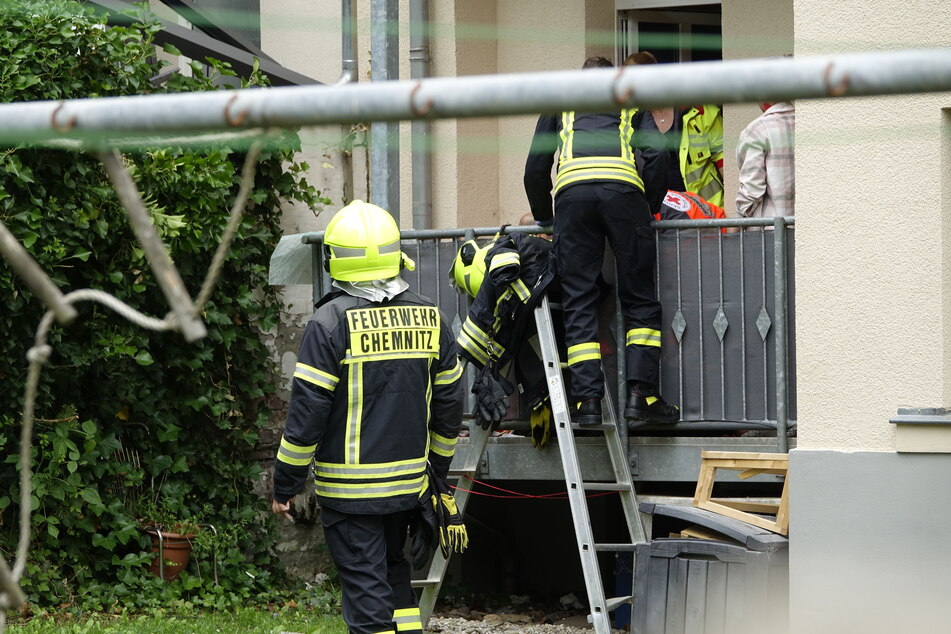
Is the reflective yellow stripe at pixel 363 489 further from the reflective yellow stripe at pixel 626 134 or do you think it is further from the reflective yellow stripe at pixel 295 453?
the reflective yellow stripe at pixel 626 134

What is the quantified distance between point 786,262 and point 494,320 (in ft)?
4.45

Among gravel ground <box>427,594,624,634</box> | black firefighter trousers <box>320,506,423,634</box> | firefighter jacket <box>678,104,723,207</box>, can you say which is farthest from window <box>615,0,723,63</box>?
black firefighter trousers <box>320,506,423,634</box>

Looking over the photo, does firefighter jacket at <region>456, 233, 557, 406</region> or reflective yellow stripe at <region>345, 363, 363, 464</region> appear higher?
firefighter jacket at <region>456, 233, 557, 406</region>

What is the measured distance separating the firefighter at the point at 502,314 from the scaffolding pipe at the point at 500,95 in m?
3.85

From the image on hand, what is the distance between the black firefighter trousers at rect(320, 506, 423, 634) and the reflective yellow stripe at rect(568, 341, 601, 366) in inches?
51.8

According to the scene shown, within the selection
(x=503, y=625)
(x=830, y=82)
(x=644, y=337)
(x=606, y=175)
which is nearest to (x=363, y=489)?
(x=644, y=337)

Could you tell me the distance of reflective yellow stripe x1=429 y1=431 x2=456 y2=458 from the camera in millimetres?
5352

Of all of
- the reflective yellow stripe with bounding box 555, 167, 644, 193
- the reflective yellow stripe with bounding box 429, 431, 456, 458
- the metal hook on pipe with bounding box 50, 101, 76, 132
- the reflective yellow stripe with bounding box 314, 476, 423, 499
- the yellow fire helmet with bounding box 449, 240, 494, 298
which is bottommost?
the reflective yellow stripe with bounding box 314, 476, 423, 499

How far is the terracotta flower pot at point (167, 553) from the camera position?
23.4ft

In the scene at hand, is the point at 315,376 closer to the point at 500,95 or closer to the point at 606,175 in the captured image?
the point at 606,175

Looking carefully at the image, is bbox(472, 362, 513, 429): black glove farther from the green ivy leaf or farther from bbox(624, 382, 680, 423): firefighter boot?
the green ivy leaf

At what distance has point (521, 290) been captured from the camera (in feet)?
19.8

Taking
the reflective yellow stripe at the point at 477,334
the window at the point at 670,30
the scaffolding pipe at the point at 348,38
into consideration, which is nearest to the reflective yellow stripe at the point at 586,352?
the reflective yellow stripe at the point at 477,334

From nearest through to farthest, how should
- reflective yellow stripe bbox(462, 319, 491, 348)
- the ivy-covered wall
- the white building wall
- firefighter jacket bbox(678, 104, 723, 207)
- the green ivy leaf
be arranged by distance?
the white building wall, reflective yellow stripe bbox(462, 319, 491, 348), the ivy-covered wall, the green ivy leaf, firefighter jacket bbox(678, 104, 723, 207)
